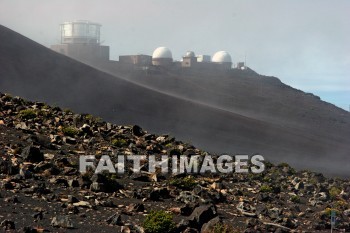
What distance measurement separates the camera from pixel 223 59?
13725 cm

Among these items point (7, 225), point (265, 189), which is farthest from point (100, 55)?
point (7, 225)

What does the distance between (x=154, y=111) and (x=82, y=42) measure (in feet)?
190

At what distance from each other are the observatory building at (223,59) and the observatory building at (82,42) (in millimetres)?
33602

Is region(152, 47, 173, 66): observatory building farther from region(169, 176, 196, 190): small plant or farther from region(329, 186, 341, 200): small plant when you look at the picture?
region(169, 176, 196, 190): small plant

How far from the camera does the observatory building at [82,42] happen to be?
11675cm

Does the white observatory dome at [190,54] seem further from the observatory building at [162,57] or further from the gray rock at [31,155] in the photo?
the gray rock at [31,155]

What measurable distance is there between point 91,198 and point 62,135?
32.8ft

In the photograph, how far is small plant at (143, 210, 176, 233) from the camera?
13773 millimetres

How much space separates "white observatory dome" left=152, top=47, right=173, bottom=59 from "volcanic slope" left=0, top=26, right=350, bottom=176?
152ft

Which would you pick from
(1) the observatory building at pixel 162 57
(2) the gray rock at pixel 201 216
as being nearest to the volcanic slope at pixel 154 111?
(2) the gray rock at pixel 201 216

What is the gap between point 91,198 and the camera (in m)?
16.5

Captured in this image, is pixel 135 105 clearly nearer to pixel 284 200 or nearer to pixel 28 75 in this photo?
pixel 28 75

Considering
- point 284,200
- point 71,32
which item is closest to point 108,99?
point 284,200

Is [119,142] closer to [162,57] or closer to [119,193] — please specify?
[119,193]
